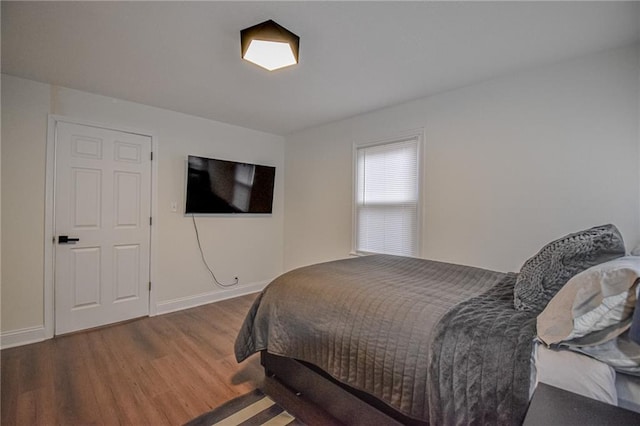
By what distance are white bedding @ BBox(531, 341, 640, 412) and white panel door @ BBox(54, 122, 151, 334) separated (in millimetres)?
3579

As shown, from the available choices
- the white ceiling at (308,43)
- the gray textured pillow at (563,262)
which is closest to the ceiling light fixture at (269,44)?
the white ceiling at (308,43)

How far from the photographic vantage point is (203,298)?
Answer: 3.75m

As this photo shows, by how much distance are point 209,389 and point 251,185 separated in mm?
2645

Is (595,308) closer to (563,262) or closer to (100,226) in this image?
(563,262)

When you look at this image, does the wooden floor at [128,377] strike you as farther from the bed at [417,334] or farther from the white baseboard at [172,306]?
the bed at [417,334]

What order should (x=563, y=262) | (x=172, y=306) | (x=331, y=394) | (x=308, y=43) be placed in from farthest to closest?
1. (x=172, y=306)
2. (x=308, y=43)
3. (x=331, y=394)
4. (x=563, y=262)

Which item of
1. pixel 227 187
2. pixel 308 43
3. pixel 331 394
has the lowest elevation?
pixel 331 394

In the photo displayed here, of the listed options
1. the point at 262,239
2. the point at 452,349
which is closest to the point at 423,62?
the point at 452,349

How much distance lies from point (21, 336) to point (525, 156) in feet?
15.1

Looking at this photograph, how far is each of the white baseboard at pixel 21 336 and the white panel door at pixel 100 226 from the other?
124mm

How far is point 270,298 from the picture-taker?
1954mm

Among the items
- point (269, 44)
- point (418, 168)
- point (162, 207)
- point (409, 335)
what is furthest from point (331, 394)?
point (162, 207)

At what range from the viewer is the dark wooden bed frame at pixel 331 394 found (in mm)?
1438

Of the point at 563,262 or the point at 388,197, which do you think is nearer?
the point at 563,262
